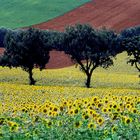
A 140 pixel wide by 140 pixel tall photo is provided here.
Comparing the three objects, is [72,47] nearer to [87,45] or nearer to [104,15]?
[87,45]

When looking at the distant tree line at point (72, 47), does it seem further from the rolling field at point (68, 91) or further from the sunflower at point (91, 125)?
the sunflower at point (91, 125)

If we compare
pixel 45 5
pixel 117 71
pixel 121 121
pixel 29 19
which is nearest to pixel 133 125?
pixel 121 121

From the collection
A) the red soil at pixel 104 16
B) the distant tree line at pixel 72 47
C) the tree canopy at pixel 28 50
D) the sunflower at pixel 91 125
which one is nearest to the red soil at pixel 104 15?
the red soil at pixel 104 16

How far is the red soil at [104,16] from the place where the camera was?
326 ft

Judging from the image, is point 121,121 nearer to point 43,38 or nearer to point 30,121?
point 30,121

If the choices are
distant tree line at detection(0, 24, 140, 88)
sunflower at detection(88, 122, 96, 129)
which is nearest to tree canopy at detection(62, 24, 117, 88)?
distant tree line at detection(0, 24, 140, 88)

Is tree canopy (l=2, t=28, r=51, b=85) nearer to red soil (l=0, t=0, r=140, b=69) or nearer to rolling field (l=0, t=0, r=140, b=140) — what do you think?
rolling field (l=0, t=0, r=140, b=140)

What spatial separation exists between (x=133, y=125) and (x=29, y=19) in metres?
95.7

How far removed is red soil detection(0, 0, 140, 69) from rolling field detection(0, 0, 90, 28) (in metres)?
2.78

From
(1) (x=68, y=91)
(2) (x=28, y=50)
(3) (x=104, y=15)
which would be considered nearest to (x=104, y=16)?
(3) (x=104, y=15)

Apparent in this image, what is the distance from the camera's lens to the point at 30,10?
11250 centimetres

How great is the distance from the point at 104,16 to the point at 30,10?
1702 cm

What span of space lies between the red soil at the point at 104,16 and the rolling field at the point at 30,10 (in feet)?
9.13

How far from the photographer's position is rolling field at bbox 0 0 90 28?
4186 inches
